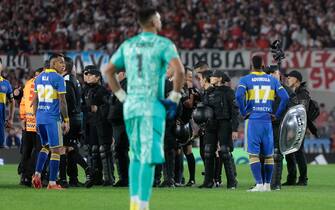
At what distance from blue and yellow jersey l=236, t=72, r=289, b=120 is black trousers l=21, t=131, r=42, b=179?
12.5 ft

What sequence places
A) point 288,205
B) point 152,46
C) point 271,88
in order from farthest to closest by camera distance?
1. point 271,88
2. point 288,205
3. point 152,46

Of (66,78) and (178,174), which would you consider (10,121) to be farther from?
(178,174)

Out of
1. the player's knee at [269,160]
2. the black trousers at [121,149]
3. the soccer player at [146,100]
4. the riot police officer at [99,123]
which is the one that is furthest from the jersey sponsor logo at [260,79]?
the soccer player at [146,100]

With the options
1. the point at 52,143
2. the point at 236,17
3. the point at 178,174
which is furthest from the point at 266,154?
the point at 236,17

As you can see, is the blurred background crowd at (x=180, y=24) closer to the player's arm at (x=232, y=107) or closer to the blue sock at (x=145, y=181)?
the player's arm at (x=232, y=107)

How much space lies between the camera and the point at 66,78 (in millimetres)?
17078

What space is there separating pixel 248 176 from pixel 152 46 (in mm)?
11402

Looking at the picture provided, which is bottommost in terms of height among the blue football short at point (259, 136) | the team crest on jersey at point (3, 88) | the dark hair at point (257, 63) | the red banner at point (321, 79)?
the blue football short at point (259, 136)

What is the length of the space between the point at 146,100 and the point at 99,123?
261 inches

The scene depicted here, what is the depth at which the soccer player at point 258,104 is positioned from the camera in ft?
52.4

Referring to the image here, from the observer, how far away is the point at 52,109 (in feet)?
52.6

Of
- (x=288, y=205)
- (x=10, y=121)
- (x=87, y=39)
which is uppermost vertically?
(x=87, y=39)

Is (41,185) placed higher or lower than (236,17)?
lower

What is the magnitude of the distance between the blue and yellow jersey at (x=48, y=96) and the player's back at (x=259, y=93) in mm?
2946
